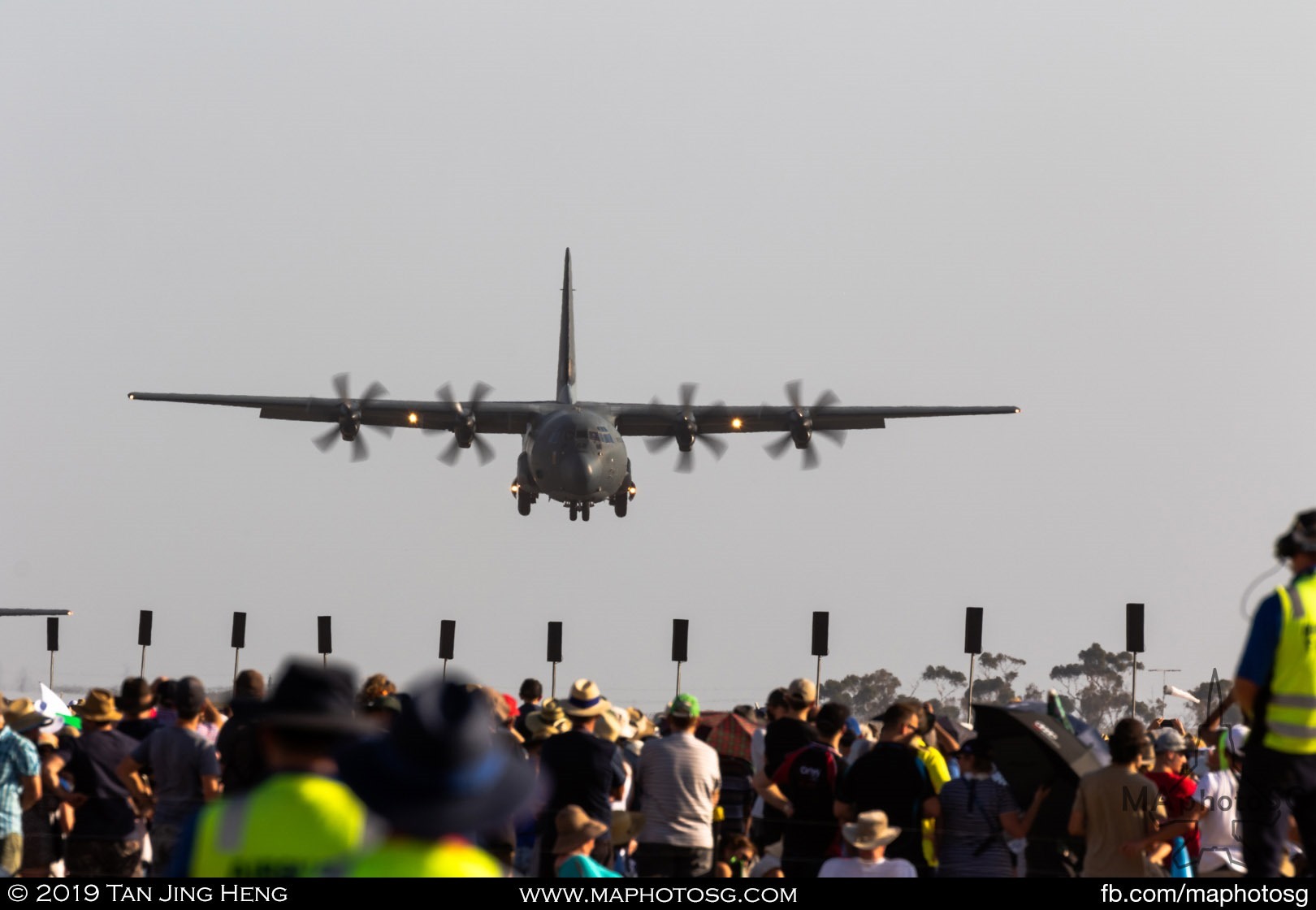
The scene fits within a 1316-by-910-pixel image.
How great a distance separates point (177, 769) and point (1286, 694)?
220 inches

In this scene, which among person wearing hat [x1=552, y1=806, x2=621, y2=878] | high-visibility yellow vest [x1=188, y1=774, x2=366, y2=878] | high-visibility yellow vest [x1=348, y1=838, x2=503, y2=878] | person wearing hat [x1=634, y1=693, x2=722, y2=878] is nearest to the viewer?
high-visibility yellow vest [x1=348, y1=838, x2=503, y2=878]

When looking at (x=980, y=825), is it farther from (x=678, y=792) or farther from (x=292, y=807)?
(x=292, y=807)

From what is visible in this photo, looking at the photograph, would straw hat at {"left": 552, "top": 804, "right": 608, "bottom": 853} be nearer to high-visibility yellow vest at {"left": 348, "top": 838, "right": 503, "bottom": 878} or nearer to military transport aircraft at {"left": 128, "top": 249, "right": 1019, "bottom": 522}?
high-visibility yellow vest at {"left": 348, "top": 838, "right": 503, "bottom": 878}

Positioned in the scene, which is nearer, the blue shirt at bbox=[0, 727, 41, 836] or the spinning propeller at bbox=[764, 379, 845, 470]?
the blue shirt at bbox=[0, 727, 41, 836]

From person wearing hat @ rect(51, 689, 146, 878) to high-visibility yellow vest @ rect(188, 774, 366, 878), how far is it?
5980 mm

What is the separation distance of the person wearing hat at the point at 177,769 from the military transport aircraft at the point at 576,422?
28.2 metres

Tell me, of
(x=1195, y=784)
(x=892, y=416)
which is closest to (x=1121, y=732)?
(x=1195, y=784)

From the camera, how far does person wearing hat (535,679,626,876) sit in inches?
358

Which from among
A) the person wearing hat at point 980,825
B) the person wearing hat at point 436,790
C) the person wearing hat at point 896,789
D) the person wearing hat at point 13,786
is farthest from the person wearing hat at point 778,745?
the person wearing hat at point 436,790

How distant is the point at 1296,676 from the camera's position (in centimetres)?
649

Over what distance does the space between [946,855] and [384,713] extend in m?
3.27

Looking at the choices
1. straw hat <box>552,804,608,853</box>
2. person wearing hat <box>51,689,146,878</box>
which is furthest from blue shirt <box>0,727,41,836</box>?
straw hat <box>552,804,608,853</box>

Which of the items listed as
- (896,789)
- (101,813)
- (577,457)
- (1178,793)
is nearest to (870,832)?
(896,789)

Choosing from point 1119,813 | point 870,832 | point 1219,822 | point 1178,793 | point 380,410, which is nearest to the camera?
point 870,832
